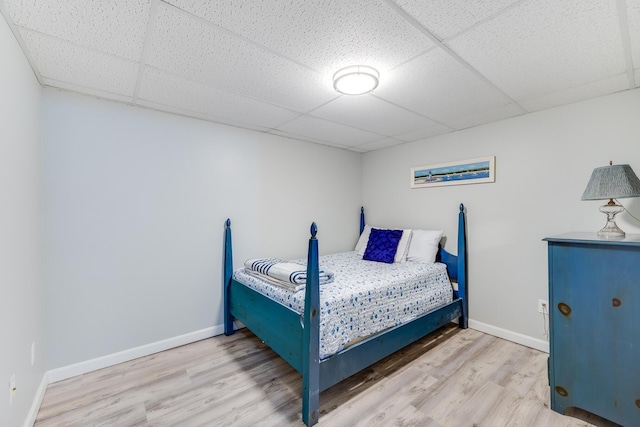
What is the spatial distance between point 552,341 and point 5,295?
295 centimetres

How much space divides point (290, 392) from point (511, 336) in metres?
2.09

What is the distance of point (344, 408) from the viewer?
5.53ft

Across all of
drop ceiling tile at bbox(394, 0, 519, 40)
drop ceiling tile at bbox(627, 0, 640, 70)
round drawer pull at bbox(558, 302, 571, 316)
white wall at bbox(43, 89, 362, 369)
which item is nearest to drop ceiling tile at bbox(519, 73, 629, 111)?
drop ceiling tile at bbox(627, 0, 640, 70)

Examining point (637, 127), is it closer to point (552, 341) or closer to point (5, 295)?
point (552, 341)

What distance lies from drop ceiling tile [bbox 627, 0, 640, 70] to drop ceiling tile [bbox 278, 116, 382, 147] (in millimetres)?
1907

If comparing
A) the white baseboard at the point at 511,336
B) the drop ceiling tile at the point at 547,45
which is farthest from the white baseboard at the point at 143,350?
the drop ceiling tile at the point at 547,45

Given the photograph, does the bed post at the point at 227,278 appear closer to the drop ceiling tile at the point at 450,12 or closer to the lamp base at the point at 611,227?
the drop ceiling tile at the point at 450,12

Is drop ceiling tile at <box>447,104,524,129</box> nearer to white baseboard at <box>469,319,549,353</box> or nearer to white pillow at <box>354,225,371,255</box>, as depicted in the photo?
white pillow at <box>354,225,371,255</box>

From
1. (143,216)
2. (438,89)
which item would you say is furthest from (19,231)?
(438,89)

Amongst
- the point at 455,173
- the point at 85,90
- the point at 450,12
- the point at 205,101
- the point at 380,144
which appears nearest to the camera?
the point at 450,12

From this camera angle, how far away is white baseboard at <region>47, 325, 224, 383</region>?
6.41ft

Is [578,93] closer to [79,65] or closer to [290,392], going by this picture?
[290,392]

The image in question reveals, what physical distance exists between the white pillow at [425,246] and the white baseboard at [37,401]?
3006 mm

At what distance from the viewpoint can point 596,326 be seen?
5.04 feet
